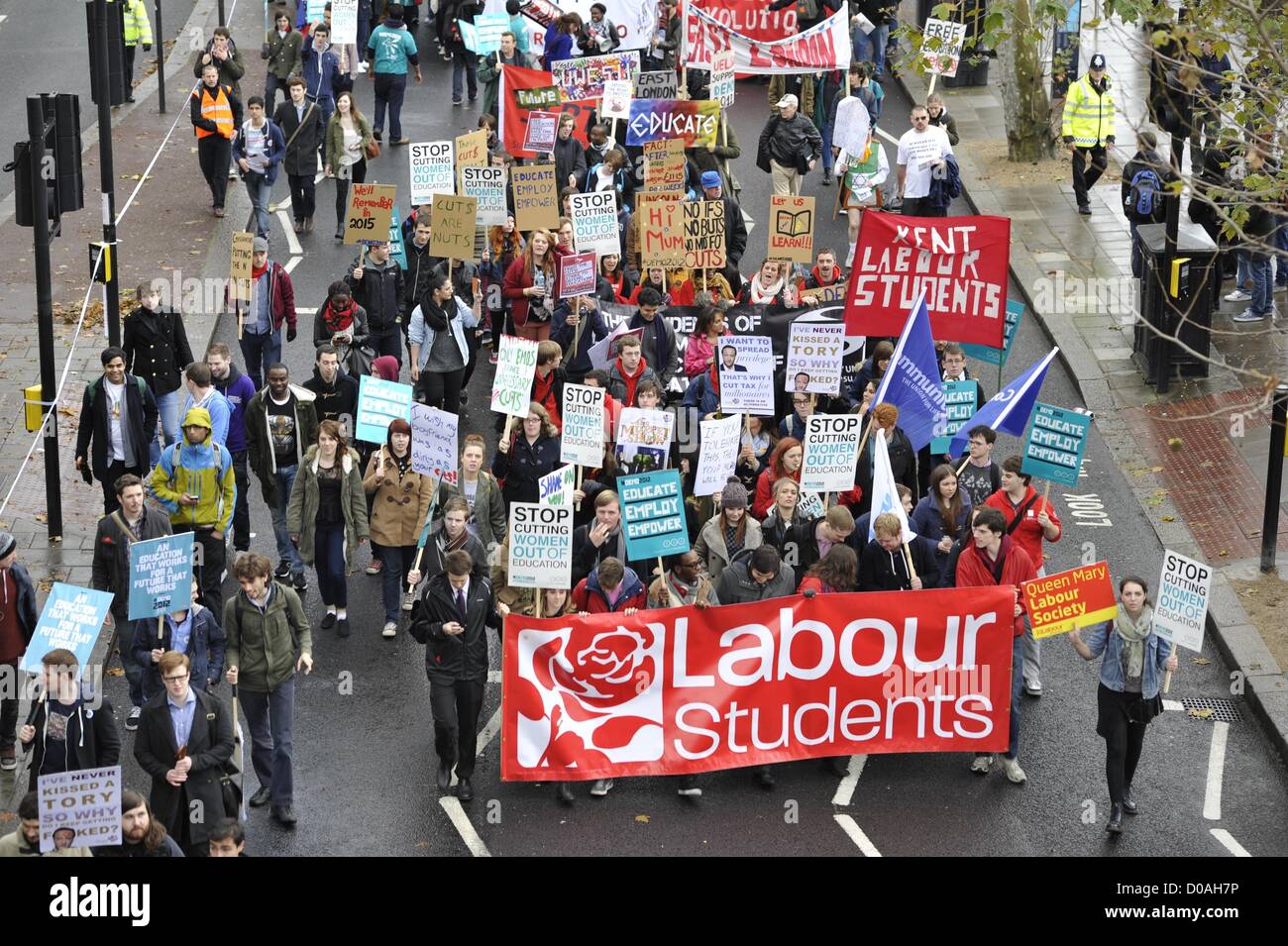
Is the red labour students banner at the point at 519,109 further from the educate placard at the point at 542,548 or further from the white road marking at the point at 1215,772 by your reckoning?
the white road marking at the point at 1215,772

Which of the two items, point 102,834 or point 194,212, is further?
point 194,212

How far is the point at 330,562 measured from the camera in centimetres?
1484

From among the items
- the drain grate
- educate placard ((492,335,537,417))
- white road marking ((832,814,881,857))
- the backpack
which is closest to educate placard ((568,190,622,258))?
educate placard ((492,335,537,417))

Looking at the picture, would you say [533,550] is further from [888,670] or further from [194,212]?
[194,212]

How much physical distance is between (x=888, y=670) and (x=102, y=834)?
513cm

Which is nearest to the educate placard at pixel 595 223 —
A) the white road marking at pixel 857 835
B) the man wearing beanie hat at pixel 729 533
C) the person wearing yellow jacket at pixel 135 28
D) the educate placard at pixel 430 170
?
the educate placard at pixel 430 170

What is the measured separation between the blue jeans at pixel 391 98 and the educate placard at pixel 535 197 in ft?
20.5

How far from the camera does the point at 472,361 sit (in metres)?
18.8

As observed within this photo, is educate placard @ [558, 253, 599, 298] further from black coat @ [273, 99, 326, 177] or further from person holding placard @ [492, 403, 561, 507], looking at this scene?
black coat @ [273, 99, 326, 177]

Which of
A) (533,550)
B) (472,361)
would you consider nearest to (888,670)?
(533,550)

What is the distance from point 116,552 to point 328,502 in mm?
1750

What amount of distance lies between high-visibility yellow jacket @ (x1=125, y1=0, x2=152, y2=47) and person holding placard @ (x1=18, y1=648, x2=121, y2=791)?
61.1 ft

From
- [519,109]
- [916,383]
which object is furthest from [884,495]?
[519,109]

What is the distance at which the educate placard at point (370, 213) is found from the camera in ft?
59.7
